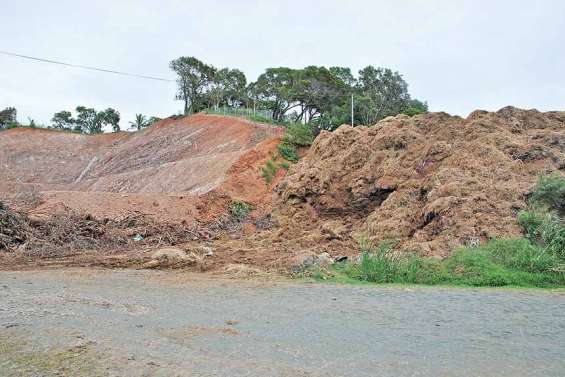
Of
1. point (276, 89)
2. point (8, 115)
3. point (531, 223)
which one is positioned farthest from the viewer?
point (8, 115)

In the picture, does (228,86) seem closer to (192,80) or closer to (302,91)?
(192,80)

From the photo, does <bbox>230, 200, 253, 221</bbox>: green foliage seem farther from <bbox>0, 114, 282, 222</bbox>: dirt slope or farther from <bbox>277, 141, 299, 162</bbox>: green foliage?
<bbox>277, 141, 299, 162</bbox>: green foliage

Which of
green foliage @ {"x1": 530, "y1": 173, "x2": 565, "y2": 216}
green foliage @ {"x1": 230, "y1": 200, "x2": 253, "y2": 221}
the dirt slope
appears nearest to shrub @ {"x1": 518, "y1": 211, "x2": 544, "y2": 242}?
green foliage @ {"x1": 530, "y1": 173, "x2": 565, "y2": 216}

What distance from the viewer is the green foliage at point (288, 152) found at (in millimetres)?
26375

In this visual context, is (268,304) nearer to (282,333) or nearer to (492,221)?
(282,333)

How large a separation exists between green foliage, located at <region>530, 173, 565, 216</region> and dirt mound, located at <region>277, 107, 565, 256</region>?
1.44 ft

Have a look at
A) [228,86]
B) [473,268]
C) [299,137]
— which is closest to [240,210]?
[299,137]

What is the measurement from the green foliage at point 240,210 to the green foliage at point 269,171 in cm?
263

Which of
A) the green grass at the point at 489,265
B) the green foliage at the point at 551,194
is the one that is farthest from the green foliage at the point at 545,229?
the green foliage at the point at 551,194

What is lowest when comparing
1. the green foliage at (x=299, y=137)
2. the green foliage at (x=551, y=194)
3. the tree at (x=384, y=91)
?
the green foliage at (x=551, y=194)

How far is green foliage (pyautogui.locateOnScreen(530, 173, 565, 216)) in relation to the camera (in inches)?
520

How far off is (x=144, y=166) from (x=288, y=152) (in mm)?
13474

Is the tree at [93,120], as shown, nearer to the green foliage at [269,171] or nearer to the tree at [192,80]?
the tree at [192,80]

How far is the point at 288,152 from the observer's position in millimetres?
26609
